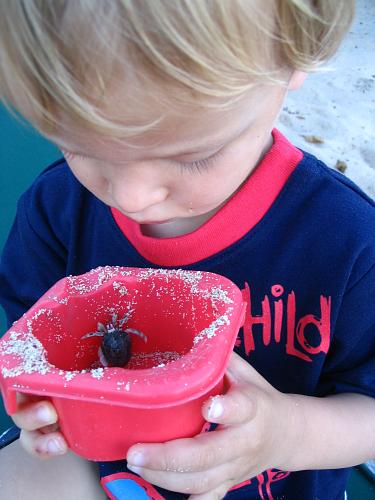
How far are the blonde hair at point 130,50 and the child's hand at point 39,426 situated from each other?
0.25m

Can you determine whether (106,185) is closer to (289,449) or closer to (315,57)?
(315,57)

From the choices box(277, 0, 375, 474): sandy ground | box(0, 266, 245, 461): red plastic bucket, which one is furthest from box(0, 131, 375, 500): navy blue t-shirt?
box(277, 0, 375, 474): sandy ground

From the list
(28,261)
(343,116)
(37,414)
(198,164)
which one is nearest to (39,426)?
(37,414)

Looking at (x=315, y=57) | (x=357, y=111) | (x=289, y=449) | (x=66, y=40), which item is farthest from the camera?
(x=357, y=111)

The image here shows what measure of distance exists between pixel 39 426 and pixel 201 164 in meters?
0.29

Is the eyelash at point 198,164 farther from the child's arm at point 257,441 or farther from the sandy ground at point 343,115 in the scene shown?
the sandy ground at point 343,115

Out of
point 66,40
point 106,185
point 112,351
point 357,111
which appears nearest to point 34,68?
point 66,40

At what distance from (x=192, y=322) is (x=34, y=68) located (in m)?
0.30

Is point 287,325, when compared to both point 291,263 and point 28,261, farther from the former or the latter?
point 28,261

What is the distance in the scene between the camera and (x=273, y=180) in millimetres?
716

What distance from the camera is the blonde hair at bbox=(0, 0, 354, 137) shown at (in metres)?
0.36

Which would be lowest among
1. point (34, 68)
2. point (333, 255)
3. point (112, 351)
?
point (112, 351)

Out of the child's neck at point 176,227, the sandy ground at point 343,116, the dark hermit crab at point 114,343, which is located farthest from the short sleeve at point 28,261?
the sandy ground at point 343,116

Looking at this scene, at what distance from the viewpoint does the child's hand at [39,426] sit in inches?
20.4
